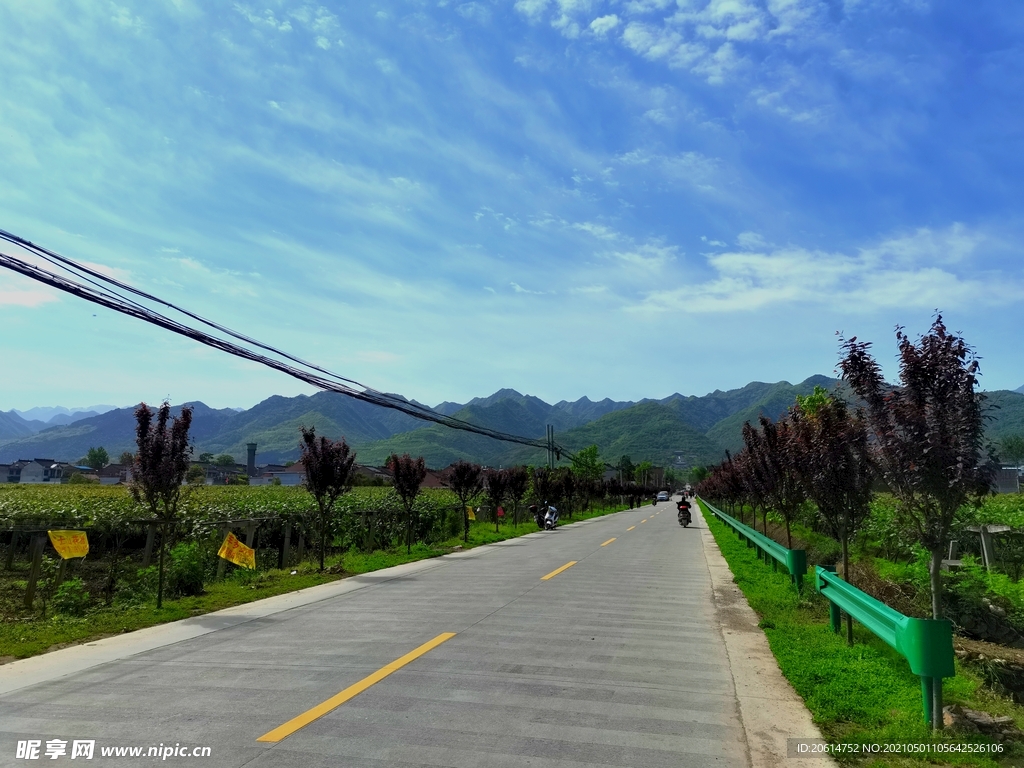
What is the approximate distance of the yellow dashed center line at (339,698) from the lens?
16.8ft

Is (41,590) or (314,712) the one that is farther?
(41,590)

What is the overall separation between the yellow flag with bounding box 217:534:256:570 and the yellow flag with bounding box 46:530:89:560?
8.46ft

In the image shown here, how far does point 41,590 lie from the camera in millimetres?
13547

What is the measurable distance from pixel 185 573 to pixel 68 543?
2.14 meters

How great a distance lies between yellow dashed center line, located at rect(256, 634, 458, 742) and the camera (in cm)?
511

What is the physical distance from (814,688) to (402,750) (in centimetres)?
405

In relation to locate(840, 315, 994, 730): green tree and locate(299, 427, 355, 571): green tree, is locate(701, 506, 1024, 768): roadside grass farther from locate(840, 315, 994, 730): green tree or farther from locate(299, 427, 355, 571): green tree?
locate(299, 427, 355, 571): green tree

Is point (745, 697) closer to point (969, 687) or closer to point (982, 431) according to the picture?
point (969, 687)

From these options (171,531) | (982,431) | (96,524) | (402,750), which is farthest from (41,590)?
(982,431)

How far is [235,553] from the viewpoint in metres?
14.0

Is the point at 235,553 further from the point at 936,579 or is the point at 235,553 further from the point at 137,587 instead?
the point at 936,579

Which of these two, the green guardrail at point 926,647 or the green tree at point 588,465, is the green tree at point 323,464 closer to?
the green guardrail at point 926,647

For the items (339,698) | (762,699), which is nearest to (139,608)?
(339,698)

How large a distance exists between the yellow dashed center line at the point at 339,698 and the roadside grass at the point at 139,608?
460 centimetres
